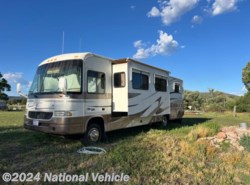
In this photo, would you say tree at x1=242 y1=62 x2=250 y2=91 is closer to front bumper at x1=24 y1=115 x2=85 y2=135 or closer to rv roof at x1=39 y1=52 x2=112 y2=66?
rv roof at x1=39 y1=52 x2=112 y2=66

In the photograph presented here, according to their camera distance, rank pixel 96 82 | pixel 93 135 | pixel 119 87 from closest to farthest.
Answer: pixel 93 135, pixel 96 82, pixel 119 87

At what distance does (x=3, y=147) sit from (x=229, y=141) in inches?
307

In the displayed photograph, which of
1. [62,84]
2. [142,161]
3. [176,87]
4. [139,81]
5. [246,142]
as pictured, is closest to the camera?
[142,161]

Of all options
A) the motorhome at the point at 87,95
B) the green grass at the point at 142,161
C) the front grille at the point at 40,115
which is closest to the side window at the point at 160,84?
the motorhome at the point at 87,95

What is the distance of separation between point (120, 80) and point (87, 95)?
1.86 meters

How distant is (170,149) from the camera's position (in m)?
7.85

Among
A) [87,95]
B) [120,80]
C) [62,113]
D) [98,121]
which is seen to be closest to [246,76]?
[120,80]

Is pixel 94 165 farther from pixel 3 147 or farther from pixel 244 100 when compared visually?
pixel 244 100

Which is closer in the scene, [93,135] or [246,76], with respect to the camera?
[93,135]

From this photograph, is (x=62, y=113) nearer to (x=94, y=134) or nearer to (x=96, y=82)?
(x=94, y=134)

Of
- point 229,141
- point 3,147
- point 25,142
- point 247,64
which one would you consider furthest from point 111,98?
point 247,64

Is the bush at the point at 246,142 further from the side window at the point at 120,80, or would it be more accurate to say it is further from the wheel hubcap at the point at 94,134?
the wheel hubcap at the point at 94,134

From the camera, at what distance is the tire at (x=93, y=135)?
8367mm

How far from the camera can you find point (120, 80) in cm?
973
